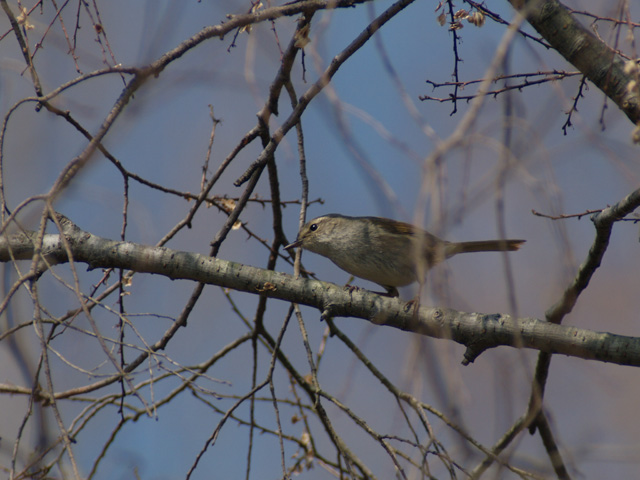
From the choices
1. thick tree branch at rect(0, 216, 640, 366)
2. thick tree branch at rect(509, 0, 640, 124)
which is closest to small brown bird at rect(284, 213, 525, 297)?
thick tree branch at rect(0, 216, 640, 366)

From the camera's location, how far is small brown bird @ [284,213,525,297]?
15.6ft

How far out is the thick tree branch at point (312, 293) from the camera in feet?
9.84

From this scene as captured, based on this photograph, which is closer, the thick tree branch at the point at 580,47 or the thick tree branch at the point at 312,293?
the thick tree branch at the point at 580,47

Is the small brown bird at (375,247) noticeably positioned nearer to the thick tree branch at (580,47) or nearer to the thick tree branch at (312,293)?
the thick tree branch at (312,293)

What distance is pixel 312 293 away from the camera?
323cm

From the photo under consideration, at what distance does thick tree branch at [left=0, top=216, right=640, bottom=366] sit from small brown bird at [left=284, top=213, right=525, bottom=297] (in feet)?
4.62

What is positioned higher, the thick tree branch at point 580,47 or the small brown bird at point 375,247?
the small brown bird at point 375,247

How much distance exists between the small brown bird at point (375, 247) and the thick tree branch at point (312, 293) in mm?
1408

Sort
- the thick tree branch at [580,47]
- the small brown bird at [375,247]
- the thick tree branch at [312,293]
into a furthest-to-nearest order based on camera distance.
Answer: the small brown bird at [375,247] → the thick tree branch at [312,293] → the thick tree branch at [580,47]

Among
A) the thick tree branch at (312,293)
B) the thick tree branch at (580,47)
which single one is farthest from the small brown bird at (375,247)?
the thick tree branch at (580,47)

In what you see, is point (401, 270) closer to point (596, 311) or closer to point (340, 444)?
point (340, 444)

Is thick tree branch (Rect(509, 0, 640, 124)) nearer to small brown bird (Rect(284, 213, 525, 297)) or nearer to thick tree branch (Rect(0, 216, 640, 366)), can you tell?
thick tree branch (Rect(0, 216, 640, 366))

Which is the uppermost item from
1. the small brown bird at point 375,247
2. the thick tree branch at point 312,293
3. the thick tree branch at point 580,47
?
the small brown bird at point 375,247

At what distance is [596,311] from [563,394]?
42.8 inches
